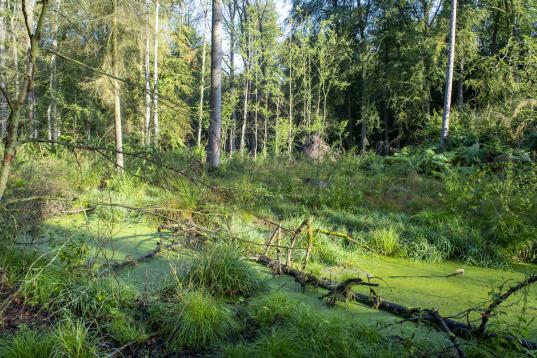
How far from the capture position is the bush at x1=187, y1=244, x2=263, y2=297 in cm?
349

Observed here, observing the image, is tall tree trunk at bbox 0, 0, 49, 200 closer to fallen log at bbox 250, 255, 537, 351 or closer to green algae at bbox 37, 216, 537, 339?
green algae at bbox 37, 216, 537, 339

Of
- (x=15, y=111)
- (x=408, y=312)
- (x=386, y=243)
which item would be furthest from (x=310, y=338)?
(x=386, y=243)

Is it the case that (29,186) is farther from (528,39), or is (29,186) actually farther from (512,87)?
(512,87)

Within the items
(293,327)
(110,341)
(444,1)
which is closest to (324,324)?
(293,327)

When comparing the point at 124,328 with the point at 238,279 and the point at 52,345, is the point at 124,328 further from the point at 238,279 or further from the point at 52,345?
the point at 238,279

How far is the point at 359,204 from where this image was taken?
731 cm

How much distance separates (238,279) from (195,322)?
2.80 feet

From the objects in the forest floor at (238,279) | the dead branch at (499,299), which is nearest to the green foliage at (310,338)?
the forest floor at (238,279)

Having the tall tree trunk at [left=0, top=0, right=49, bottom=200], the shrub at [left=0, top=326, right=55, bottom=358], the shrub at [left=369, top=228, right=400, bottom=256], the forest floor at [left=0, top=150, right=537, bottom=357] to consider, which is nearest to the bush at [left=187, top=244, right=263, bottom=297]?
the forest floor at [left=0, top=150, right=537, bottom=357]

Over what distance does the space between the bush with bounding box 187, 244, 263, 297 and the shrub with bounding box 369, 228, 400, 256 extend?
212cm

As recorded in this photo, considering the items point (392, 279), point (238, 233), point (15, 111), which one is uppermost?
point (15, 111)

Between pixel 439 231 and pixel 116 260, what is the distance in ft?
13.8

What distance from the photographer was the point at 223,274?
3559mm

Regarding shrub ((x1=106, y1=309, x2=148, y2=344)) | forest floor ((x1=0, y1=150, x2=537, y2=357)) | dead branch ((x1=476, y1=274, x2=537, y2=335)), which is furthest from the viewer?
shrub ((x1=106, y1=309, x2=148, y2=344))
